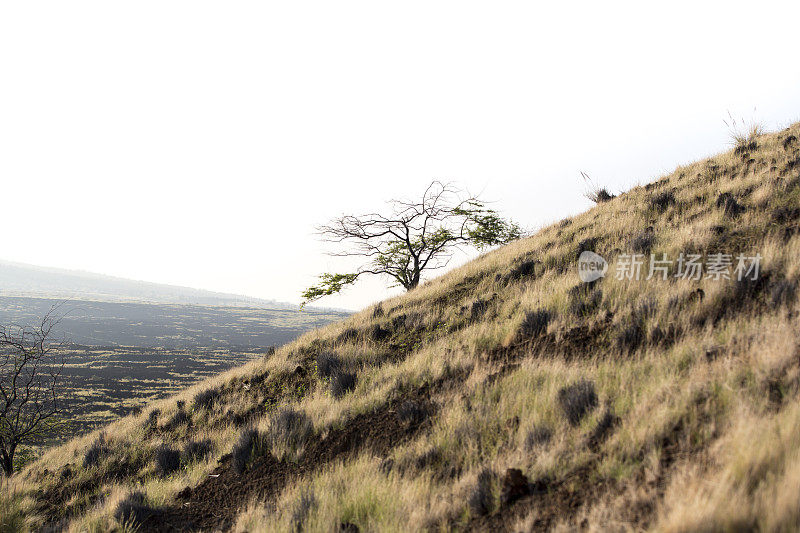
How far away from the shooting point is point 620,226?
11078mm

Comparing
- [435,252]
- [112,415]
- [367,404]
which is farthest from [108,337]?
[367,404]

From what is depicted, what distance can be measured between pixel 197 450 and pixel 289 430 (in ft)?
8.79

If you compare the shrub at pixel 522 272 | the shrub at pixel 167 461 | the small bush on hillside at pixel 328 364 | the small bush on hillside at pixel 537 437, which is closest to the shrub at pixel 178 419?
the shrub at pixel 167 461

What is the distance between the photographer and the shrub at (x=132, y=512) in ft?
18.0

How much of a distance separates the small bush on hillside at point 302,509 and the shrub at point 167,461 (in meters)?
4.68

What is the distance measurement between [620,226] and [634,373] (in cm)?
757

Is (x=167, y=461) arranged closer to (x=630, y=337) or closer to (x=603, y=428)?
(x=603, y=428)

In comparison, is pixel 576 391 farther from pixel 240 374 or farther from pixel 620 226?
pixel 240 374

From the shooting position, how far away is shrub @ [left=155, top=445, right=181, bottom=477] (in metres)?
7.77

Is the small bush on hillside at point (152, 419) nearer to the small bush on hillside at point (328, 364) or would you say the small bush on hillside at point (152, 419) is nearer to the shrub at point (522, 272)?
the small bush on hillside at point (328, 364)

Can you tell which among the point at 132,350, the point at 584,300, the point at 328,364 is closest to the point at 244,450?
the point at 328,364

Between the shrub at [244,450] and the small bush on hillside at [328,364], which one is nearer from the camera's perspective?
the shrub at [244,450]

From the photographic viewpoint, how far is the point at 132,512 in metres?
5.57

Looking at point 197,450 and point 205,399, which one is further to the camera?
point 205,399
